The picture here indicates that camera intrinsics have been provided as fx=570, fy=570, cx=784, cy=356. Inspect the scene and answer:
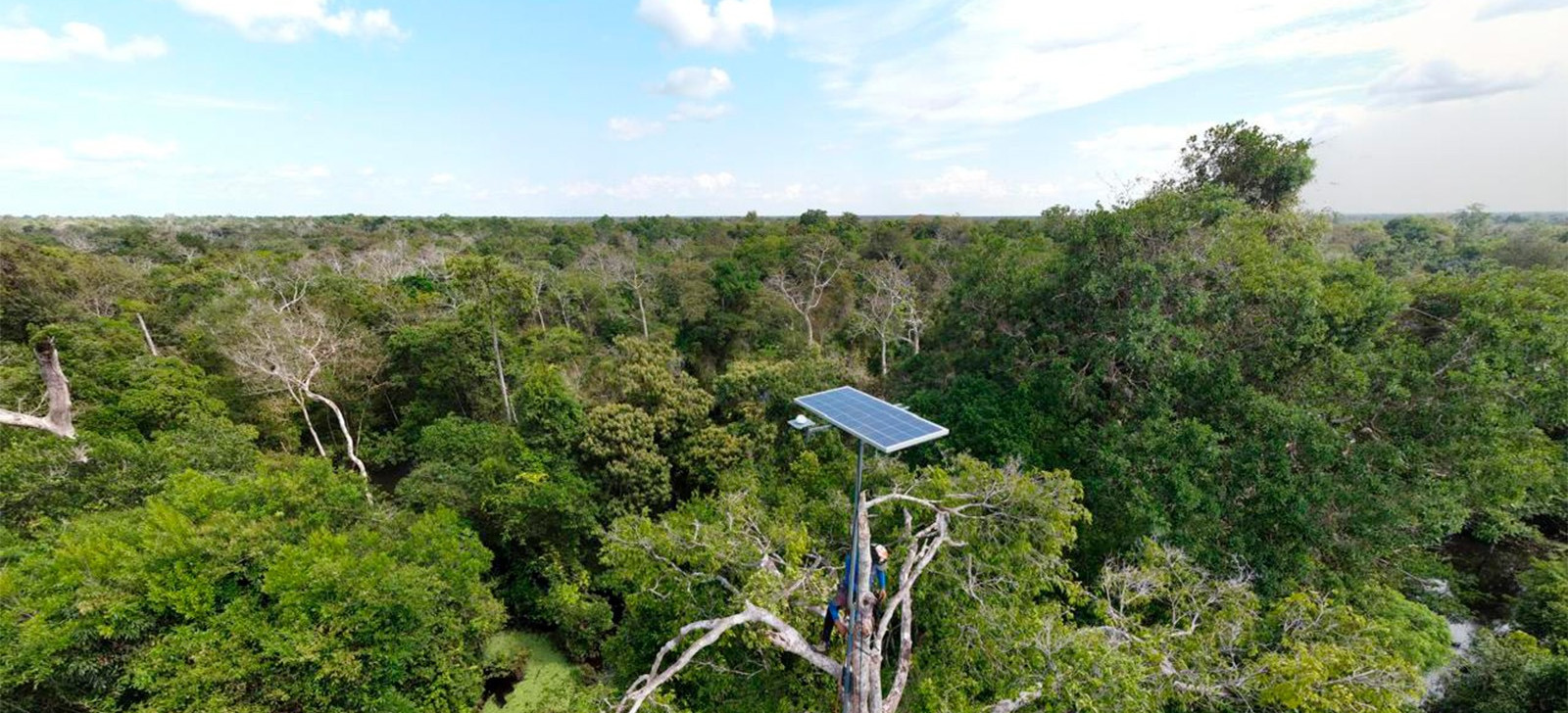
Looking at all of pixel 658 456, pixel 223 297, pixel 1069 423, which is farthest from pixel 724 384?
pixel 223 297

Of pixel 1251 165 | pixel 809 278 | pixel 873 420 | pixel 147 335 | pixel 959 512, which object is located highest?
pixel 1251 165

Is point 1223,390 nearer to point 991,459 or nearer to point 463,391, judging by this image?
point 991,459

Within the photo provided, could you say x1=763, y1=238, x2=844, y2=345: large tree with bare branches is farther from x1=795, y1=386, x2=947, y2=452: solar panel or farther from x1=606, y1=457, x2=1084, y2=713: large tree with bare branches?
x1=795, y1=386, x2=947, y2=452: solar panel

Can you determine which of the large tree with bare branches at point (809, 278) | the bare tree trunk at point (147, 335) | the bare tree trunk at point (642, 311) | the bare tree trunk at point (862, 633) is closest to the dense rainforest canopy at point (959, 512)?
the bare tree trunk at point (862, 633)

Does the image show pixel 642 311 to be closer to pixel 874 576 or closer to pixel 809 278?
pixel 809 278

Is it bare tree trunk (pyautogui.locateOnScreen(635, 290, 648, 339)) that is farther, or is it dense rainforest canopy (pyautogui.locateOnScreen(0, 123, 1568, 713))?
bare tree trunk (pyautogui.locateOnScreen(635, 290, 648, 339))

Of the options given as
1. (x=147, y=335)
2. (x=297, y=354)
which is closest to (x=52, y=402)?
(x=297, y=354)

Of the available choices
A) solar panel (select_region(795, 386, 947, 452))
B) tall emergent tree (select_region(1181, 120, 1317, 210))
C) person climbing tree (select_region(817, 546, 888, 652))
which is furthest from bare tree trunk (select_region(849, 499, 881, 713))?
tall emergent tree (select_region(1181, 120, 1317, 210))
